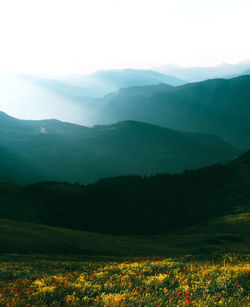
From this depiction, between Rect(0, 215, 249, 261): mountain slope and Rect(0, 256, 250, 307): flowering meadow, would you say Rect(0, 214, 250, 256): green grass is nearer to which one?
Rect(0, 215, 249, 261): mountain slope

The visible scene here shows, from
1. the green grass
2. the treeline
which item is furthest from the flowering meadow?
the treeline

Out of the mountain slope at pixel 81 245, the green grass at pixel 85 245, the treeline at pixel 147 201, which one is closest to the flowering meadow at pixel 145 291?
the green grass at pixel 85 245

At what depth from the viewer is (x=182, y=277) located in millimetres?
12984

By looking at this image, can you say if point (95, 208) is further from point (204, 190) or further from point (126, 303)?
point (126, 303)

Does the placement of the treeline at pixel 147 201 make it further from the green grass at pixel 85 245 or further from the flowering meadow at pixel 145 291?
the flowering meadow at pixel 145 291

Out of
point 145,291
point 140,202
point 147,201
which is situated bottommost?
point 140,202

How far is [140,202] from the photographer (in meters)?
154

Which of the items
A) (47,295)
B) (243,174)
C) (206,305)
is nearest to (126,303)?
(206,305)

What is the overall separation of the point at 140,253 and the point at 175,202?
98.8m

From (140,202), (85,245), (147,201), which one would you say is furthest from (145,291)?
(140,202)

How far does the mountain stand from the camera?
116 m

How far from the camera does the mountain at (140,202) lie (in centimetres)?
11606

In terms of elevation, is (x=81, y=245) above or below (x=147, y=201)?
above

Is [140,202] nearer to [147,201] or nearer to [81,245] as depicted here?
[147,201]
